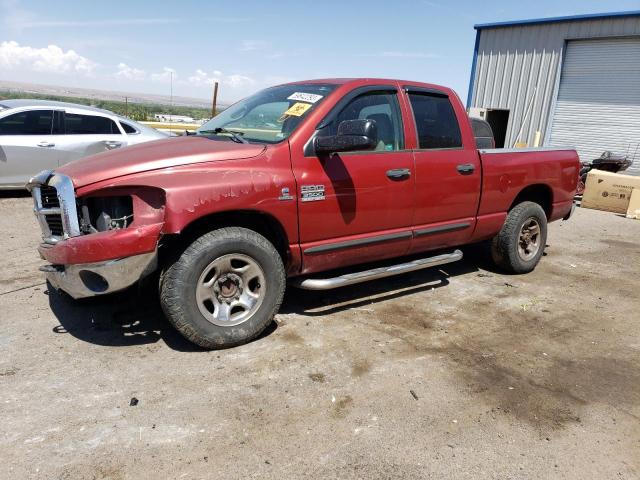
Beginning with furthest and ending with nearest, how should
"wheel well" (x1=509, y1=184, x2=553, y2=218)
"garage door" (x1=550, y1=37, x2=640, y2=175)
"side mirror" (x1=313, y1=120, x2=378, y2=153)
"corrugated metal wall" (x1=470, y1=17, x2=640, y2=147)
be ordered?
"corrugated metal wall" (x1=470, y1=17, x2=640, y2=147) < "garage door" (x1=550, y1=37, x2=640, y2=175) < "wheel well" (x1=509, y1=184, x2=553, y2=218) < "side mirror" (x1=313, y1=120, x2=378, y2=153)

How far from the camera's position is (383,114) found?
4305 millimetres

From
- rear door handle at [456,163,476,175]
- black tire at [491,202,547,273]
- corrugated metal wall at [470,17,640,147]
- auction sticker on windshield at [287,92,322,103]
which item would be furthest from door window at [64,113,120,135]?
corrugated metal wall at [470,17,640,147]

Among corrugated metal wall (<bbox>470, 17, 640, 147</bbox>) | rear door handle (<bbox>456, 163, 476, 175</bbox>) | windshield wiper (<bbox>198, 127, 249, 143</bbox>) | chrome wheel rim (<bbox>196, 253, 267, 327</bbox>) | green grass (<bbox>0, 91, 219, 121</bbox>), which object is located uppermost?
corrugated metal wall (<bbox>470, 17, 640, 147</bbox>)

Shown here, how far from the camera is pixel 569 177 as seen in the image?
5.86 metres

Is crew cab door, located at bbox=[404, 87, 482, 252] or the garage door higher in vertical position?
the garage door

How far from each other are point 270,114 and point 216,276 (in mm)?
1493

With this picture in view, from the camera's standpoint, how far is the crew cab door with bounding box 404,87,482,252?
14.6ft

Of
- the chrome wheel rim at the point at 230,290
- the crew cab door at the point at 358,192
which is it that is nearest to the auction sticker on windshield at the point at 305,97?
the crew cab door at the point at 358,192

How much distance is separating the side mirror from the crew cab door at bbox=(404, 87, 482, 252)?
86cm

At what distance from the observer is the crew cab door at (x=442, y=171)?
444cm

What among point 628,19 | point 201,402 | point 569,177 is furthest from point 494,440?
point 628,19

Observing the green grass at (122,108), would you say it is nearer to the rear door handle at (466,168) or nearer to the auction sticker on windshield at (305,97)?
the auction sticker on windshield at (305,97)

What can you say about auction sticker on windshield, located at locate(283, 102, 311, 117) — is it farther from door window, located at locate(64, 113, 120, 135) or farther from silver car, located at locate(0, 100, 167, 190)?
door window, located at locate(64, 113, 120, 135)

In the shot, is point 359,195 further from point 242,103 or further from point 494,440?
point 494,440
